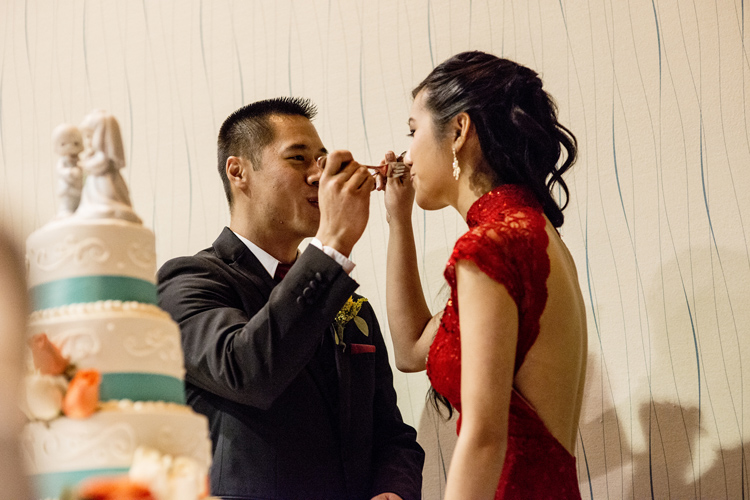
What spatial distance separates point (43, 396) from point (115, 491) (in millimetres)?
158

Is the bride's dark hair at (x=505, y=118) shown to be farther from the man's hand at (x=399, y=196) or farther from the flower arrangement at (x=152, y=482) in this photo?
the flower arrangement at (x=152, y=482)

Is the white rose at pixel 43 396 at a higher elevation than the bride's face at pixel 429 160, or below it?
below

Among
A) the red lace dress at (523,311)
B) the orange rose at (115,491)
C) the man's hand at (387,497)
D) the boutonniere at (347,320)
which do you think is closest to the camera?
the orange rose at (115,491)

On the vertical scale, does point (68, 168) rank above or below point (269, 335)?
→ above

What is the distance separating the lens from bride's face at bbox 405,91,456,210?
1.52 meters

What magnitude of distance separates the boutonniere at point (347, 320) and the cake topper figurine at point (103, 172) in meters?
0.94

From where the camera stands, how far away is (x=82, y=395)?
2.52 feet

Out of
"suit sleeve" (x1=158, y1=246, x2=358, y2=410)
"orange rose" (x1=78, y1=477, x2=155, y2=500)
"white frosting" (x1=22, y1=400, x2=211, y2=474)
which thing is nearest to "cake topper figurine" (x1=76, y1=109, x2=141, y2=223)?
"white frosting" (x1=22, y1=400, x2=211, y2=474)

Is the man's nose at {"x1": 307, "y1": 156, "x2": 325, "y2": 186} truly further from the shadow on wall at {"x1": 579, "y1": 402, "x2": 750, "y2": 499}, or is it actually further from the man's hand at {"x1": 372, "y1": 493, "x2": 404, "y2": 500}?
the shadow on wall at {"x1": 579, "y1": 402, "x2": 750, "y2": 499}

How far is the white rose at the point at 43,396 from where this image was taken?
76 cm

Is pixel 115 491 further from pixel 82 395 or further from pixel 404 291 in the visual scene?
pixel 404 291

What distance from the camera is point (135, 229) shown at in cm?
89

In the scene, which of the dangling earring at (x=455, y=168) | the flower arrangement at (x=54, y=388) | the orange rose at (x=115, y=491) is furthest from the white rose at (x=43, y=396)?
the dangling earring at (x=455, y=168)

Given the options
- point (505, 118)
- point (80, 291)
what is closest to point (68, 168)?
point (80, 291)
